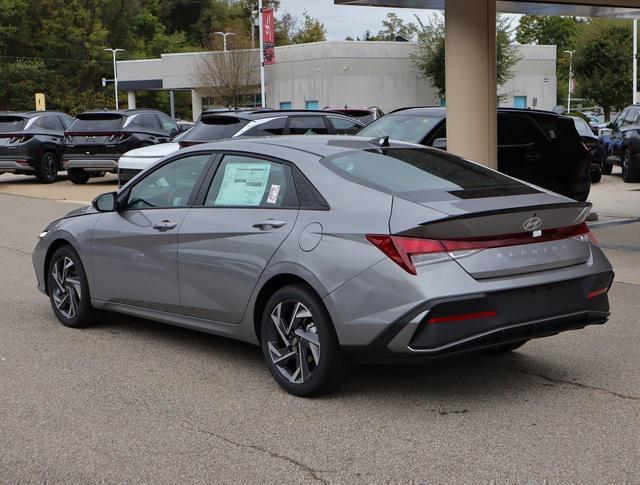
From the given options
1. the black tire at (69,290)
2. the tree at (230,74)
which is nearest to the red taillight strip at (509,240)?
the black tire at (69,290)

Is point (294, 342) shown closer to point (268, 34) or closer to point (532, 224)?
point (532, 224)

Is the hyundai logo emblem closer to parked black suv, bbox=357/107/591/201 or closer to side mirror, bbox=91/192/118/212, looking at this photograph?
side mirror, bbox=91/192/118/212

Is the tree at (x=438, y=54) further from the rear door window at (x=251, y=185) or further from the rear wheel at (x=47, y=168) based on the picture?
the rear door window at (x=251, y=185)

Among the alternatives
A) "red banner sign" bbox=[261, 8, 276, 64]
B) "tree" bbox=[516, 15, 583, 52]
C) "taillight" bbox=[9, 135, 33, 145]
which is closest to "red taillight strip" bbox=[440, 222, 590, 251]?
"taillight" bbox=[9, 135, 33, 145]

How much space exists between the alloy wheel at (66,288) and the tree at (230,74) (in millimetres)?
55629

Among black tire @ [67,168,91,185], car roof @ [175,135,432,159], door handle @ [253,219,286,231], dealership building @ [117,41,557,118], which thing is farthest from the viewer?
dealership building @ [117,41,557,118]

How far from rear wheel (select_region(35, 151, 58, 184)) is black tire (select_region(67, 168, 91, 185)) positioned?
661 millimetres

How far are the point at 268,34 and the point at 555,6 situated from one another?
117 feet

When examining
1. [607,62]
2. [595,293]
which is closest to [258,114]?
[595,293]

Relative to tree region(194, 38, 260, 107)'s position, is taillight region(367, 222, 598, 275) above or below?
below

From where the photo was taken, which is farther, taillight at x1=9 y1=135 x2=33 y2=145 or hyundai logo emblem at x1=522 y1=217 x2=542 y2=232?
taillight at x1=9 y1=135 x2=33 y2=145

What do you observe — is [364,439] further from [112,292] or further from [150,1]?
[150,1]

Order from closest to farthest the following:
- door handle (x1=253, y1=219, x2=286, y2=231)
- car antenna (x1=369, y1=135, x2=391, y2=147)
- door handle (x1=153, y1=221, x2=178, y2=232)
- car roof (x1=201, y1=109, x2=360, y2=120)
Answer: door handle (x1=253, y1=219, x2=286, y2=231)
car antenna (x1=369, y1=135, x2=391, y2=147)
door handle (x1=153, y1=221, x2=178, y2=232)
car roof (x1=201, y1=109, x2=360, y2=120)

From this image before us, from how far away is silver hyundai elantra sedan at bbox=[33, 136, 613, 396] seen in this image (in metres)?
5.04
